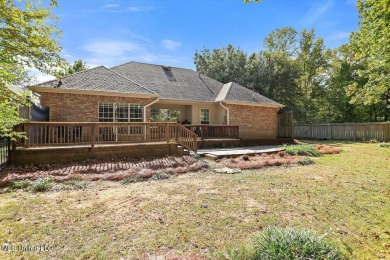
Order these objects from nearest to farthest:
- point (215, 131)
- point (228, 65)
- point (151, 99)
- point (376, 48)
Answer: point (376, 48) < point (151, 99) < point (215, 131) < point (228, 65)

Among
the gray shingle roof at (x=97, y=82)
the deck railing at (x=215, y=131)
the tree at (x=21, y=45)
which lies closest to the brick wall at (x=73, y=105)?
the gray shingle roof at (x=97, y=82)

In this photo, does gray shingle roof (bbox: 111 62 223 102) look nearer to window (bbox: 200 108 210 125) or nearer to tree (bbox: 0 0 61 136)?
window (bbox: 200 108 210 125)

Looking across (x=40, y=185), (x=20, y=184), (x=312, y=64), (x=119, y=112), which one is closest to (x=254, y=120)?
(x=119, y=112)

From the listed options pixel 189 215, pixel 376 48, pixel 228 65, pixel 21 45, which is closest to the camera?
pixel 189 215

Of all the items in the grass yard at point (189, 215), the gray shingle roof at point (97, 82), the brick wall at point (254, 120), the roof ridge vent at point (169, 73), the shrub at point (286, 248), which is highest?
the roof ridge vent at point (169, 73)

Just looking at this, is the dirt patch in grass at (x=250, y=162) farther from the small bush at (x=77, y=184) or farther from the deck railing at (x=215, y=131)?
the small bush at (x=77, y=184)

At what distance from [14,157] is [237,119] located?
1331 centimetres

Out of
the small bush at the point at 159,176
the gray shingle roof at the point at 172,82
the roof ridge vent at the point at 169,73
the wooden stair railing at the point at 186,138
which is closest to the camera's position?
the small bush at the point at 159,176

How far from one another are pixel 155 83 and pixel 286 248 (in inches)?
600

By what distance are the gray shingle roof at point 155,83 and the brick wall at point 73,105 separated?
546 mm

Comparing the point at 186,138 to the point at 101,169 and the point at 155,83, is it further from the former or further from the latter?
the point at 155,83

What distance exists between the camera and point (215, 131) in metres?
14.9

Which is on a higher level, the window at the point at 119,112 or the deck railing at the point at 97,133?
the window at the point at 119,112

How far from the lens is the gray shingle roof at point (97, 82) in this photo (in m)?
11.4
